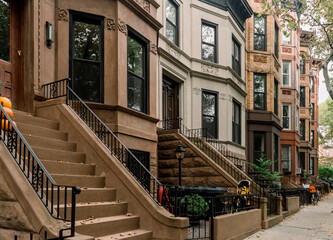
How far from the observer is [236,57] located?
69.3ft

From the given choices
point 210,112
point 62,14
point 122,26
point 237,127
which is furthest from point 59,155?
point 237,127

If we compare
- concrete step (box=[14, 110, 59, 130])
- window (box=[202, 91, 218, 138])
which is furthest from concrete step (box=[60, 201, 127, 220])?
window (box=[202, 91, 218, 138])

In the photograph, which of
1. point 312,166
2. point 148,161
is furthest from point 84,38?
point 312,166

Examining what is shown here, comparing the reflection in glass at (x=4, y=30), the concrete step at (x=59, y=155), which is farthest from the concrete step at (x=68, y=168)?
the reflection in glass at (x=4, y=30)

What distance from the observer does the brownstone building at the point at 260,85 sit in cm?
2302

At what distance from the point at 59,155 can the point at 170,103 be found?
9128mm

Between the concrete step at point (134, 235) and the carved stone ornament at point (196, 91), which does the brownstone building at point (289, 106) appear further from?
the concrete step at point (134, 235)

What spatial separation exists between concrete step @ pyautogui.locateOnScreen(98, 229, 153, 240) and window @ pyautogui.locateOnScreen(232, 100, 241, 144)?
13.3 meters

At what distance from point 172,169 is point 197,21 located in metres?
7.75

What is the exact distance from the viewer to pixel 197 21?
1788cm

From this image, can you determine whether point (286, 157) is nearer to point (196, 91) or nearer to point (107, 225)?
point (196, 91)

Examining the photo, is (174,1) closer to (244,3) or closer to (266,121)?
(244,3)

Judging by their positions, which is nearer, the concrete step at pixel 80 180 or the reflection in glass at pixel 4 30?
the concrete step at pixel 80 180

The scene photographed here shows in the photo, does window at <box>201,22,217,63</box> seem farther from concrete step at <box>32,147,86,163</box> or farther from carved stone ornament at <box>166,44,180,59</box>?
concrete step at <box>32,147,86,163</box>
